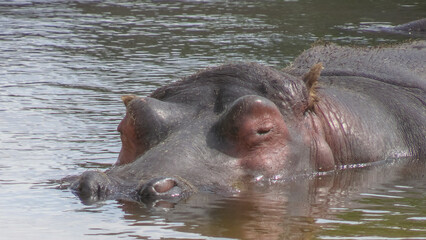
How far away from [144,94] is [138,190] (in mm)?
4631

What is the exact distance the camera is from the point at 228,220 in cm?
507

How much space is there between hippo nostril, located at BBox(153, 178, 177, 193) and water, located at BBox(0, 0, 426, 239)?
0.11 meters

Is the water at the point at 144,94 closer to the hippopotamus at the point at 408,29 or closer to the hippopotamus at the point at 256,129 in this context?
the hippopotamus at the point at 256,129

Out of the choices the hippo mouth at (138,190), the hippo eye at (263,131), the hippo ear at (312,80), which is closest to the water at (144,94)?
the hippo mouth at (138,190)

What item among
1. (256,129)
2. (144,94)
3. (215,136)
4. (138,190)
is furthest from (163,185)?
(144,94)

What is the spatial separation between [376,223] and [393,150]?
2129mm

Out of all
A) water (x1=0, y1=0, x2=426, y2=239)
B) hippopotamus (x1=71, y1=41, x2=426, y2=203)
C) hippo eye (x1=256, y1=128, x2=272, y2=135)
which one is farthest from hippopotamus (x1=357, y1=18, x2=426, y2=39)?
hippo eye (x1=256, y1=128, x2=272, y2=135)

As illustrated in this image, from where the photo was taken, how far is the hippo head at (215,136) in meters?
5.43

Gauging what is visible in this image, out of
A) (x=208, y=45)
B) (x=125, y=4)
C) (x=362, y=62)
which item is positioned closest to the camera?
(x=362, y=62)

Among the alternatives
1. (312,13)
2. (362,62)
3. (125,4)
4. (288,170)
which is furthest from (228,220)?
(125,4)

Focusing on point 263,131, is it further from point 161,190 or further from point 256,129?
point 161,190

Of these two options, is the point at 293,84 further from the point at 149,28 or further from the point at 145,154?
the point at 149,28

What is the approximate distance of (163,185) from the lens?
5301mm

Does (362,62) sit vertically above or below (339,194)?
above
